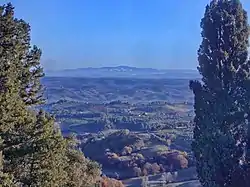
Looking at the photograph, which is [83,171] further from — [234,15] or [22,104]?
[234,15]

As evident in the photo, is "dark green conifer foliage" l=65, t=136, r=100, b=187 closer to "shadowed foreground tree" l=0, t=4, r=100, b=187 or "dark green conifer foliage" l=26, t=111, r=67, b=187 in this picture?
"shadowed foreground tree" l=0, t=4, r=100, b=187

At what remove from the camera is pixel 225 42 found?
18219mm

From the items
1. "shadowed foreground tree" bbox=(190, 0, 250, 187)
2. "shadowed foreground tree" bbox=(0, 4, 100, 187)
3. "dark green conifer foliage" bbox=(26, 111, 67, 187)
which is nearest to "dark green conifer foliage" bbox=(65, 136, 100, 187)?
"shadowed foreground tree" bbox=(0, 4, 100, 187)

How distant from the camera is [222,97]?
58.4 feet

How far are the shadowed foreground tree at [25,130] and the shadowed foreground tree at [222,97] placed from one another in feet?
21.7

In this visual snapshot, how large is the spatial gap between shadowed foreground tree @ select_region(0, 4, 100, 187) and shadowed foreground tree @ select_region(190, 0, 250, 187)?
6.62 m

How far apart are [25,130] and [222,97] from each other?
8.67 meters

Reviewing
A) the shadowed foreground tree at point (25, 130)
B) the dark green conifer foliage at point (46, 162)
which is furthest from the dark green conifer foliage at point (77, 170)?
the dark green conifer foliage at point (46, 162)

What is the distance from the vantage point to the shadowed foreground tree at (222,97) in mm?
17469

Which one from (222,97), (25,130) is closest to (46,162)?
(25,130)

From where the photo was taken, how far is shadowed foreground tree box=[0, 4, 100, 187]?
10.3 meters

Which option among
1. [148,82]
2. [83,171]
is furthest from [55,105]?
[83,171]

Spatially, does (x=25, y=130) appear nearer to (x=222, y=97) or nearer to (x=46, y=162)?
(x=46, y=162)

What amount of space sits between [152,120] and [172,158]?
61.7ft
